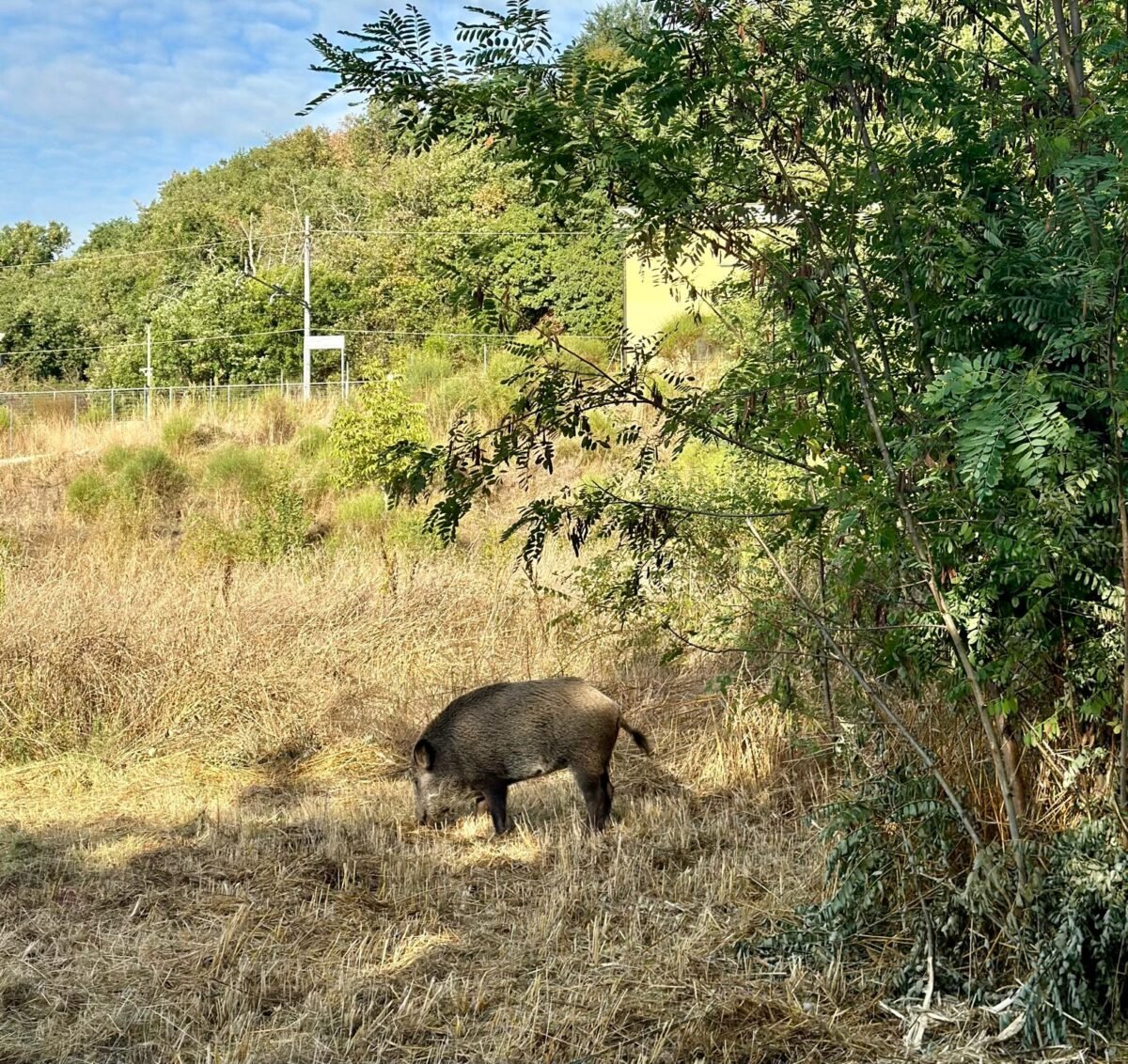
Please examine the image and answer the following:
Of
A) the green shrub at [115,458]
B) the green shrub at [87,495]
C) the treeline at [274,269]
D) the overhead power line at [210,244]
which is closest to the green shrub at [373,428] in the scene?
the green shrub at [87,495]

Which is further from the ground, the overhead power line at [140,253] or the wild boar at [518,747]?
the overhead power line at [140,253]

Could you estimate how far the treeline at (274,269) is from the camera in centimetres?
4019

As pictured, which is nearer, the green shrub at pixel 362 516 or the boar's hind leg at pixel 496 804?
the boar's hind leg at pixel 496 804

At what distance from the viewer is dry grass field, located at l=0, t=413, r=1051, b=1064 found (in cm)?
484

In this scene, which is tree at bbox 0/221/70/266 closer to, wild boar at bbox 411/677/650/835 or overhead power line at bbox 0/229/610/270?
overhead power line at bbox 0/229/610/270

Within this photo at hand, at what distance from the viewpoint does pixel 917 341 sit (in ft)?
16.2

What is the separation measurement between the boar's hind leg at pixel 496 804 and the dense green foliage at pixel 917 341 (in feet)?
9.05

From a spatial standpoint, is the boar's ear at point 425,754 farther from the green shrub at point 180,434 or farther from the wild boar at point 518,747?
the green shrub at point 180,434

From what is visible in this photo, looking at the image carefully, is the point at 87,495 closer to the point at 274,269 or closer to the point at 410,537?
the point at 410,537

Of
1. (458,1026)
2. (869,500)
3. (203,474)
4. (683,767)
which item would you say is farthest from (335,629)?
(203,474)

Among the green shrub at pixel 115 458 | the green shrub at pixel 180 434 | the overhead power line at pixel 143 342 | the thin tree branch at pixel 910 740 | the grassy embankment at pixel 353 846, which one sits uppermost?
the overhead power line at pixel 143 342

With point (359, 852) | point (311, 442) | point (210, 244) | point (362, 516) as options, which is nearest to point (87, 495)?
point (311, 442)

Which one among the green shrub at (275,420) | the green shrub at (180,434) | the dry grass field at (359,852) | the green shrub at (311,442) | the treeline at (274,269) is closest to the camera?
the dry grass field at (359,852)

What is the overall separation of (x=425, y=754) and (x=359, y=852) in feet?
2.54
